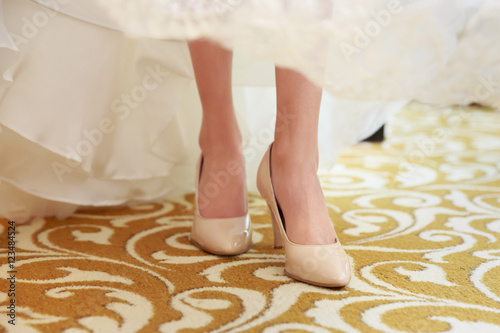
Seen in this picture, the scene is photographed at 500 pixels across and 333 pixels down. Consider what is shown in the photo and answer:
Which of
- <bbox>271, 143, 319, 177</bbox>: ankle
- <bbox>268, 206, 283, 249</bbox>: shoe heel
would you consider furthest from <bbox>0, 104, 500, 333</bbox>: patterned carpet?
<bbox>271, 143, 319, 177</bbox>: ankle

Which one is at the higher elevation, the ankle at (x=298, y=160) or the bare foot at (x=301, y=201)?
the ankle at (x=298, y=160)

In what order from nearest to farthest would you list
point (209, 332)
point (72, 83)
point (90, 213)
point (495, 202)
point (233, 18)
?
point (233, 18)
point (209, 332)
point (72, 83)
point (90, 213)
point (495, 202)

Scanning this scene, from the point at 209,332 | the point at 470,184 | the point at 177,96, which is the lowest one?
the point at 209,332

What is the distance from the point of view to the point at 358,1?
1.67ft

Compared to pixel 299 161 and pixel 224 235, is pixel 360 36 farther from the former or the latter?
pixel 224 235

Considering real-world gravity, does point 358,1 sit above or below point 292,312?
above

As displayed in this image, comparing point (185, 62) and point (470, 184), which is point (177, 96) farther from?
point (470, 184)

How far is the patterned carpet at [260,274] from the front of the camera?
64 centimetres

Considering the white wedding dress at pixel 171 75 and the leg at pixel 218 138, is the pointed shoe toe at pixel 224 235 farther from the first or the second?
the white wedding dress at pixel 171 75

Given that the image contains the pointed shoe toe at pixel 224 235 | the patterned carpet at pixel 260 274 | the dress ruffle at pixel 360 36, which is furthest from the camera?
the pointed shoe toe at pixel 224 235

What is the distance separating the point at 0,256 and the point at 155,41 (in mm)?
454

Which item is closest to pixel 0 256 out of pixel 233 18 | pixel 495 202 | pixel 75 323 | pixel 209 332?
pixel 75 323

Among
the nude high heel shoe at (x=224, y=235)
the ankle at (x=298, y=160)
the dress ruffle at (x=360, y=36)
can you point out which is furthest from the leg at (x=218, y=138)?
the dress ruffle at (x=360, y=36)

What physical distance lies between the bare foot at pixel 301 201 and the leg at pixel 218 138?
0.11m
